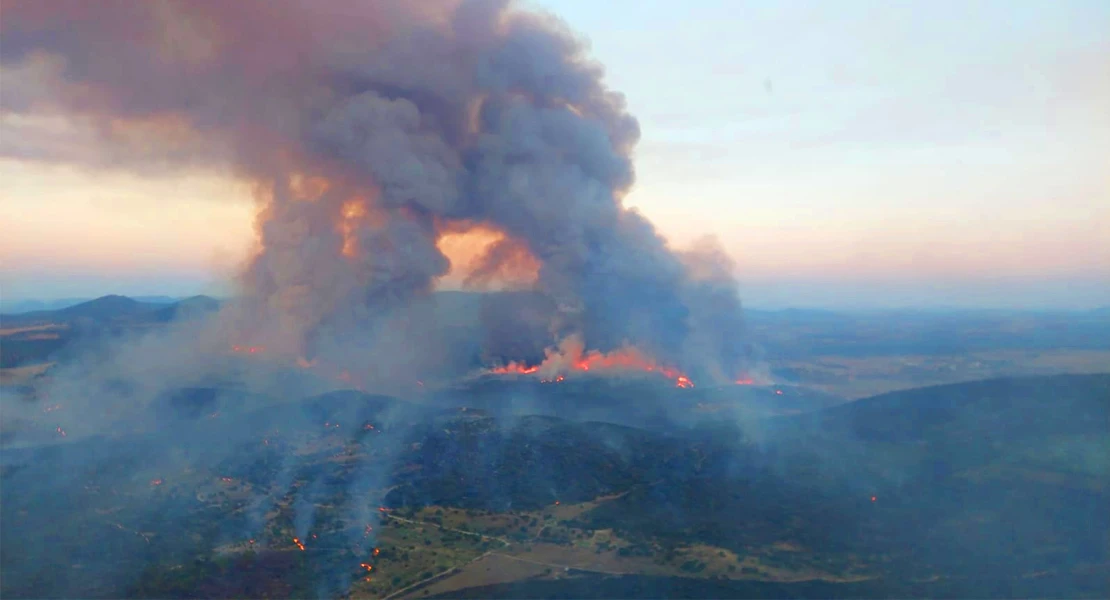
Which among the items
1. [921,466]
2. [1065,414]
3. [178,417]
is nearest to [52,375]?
[178,417]

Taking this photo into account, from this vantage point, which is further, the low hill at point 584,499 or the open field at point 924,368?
the open field at point 924,368

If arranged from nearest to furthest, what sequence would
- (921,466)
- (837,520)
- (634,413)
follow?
(837,520) < (921,466) < (634,413)

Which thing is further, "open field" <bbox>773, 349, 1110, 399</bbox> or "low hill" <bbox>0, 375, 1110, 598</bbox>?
"open field" <bbox>773, 349, 1110, 399</bbox>

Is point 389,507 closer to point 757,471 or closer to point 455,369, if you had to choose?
point 757,471

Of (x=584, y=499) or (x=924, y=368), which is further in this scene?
(x=924, y=368)

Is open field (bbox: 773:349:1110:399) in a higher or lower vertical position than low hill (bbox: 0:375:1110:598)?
higher

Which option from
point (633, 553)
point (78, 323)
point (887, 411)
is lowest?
point (633, 553)

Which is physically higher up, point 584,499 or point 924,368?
point 924,368

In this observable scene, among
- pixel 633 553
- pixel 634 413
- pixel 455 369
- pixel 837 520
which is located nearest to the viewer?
pixel 633 553

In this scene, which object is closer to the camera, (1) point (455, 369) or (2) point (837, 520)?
(2) point (837, 520)

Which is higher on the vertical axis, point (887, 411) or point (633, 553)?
point (887, 411)

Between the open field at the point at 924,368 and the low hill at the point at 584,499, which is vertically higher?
the open field at the point at 924,368
